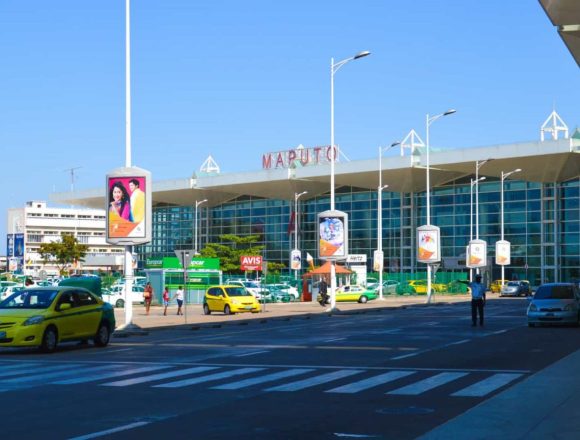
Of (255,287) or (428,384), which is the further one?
(255,287)

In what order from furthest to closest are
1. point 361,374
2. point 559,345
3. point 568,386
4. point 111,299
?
point 111,299 < point 559,345 < point 361,374 < point 568,386

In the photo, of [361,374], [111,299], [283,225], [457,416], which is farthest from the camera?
[283,225]

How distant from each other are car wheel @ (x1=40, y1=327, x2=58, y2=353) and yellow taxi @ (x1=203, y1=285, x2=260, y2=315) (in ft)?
77.9

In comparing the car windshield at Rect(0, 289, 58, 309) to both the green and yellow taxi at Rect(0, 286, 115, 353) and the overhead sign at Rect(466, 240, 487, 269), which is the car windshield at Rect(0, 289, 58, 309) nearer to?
the green and yellow taxi at Rect(0, 286, 115, 353)

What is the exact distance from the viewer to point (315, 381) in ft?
51.7

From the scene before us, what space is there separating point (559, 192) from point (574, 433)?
8167 cm

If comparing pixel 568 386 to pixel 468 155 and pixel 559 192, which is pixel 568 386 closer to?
pixel 468 155

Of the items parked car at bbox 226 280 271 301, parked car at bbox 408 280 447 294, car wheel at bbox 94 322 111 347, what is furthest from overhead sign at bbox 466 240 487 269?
car wheel at bbox 94 322 111 347

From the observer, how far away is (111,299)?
2295 inches

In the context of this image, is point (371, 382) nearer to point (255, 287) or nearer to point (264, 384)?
point (264, 384)

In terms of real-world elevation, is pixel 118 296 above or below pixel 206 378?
below

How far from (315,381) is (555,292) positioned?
20.2m

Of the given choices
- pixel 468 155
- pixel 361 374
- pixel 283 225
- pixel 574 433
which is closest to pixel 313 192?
pixel 283 225

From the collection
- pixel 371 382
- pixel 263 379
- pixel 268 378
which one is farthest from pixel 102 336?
pixel 371 382
